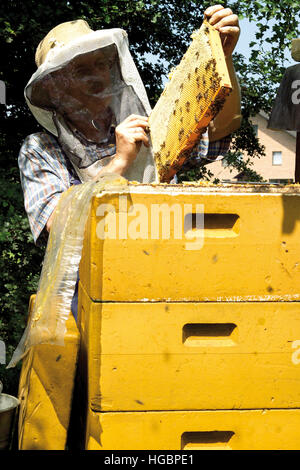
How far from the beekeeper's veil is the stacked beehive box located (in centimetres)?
60

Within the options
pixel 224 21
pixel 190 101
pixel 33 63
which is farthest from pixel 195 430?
pixel 33 63

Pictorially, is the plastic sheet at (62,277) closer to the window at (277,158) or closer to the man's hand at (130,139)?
the man's hand at (130,139)

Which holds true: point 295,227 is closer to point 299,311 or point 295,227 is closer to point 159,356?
point 299,311

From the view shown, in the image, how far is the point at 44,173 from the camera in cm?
190

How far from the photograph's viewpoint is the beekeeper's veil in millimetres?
1877

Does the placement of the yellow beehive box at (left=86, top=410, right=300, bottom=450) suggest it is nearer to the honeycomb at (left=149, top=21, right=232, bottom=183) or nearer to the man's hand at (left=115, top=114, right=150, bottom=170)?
the honeycomb at (left=149, top=21, right=232, bottom=183)

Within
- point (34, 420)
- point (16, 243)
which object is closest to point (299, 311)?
point (34, 420)

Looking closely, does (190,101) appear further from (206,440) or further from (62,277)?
(206,440)

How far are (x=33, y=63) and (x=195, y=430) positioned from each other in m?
4.11

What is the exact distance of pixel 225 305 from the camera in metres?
1.33

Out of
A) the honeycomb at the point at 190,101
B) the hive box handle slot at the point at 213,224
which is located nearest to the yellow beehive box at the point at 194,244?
the hive box handle slot at the point at 213,224

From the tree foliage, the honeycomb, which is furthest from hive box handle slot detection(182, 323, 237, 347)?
the tree foliage

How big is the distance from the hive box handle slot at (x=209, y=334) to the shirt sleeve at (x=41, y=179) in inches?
26.9

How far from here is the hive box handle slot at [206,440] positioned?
1.36 m
